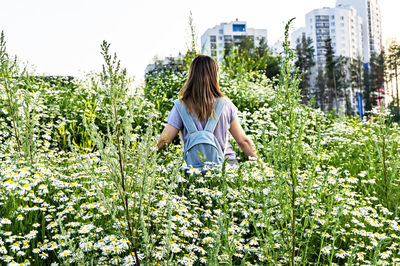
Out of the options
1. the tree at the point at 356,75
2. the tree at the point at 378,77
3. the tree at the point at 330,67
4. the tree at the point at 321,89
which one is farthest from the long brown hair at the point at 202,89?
the tree at the point at 356,75

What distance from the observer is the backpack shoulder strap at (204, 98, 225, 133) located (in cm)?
399

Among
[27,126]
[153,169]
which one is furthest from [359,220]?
[27,126]

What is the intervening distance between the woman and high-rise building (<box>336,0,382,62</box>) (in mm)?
115523

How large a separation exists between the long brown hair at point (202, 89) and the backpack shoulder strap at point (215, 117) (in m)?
0.05

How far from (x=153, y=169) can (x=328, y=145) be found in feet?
16.1

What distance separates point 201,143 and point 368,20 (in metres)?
121

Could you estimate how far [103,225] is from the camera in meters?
2.74

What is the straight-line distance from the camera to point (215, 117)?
4.02 meters

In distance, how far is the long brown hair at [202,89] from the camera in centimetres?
401

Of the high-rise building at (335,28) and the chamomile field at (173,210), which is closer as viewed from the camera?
the chamomile field at (173,210)

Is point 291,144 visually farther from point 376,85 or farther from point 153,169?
point 376,85

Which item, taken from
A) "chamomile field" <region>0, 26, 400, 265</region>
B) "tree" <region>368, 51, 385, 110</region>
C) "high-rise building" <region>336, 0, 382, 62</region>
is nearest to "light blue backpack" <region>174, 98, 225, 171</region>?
"chamomile field" <region>0, 26, 400, 265</region>

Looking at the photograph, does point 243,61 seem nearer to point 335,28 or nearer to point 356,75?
point 356,75

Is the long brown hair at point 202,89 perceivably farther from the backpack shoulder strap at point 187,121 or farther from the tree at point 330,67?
Result: the tree at point 330,67
